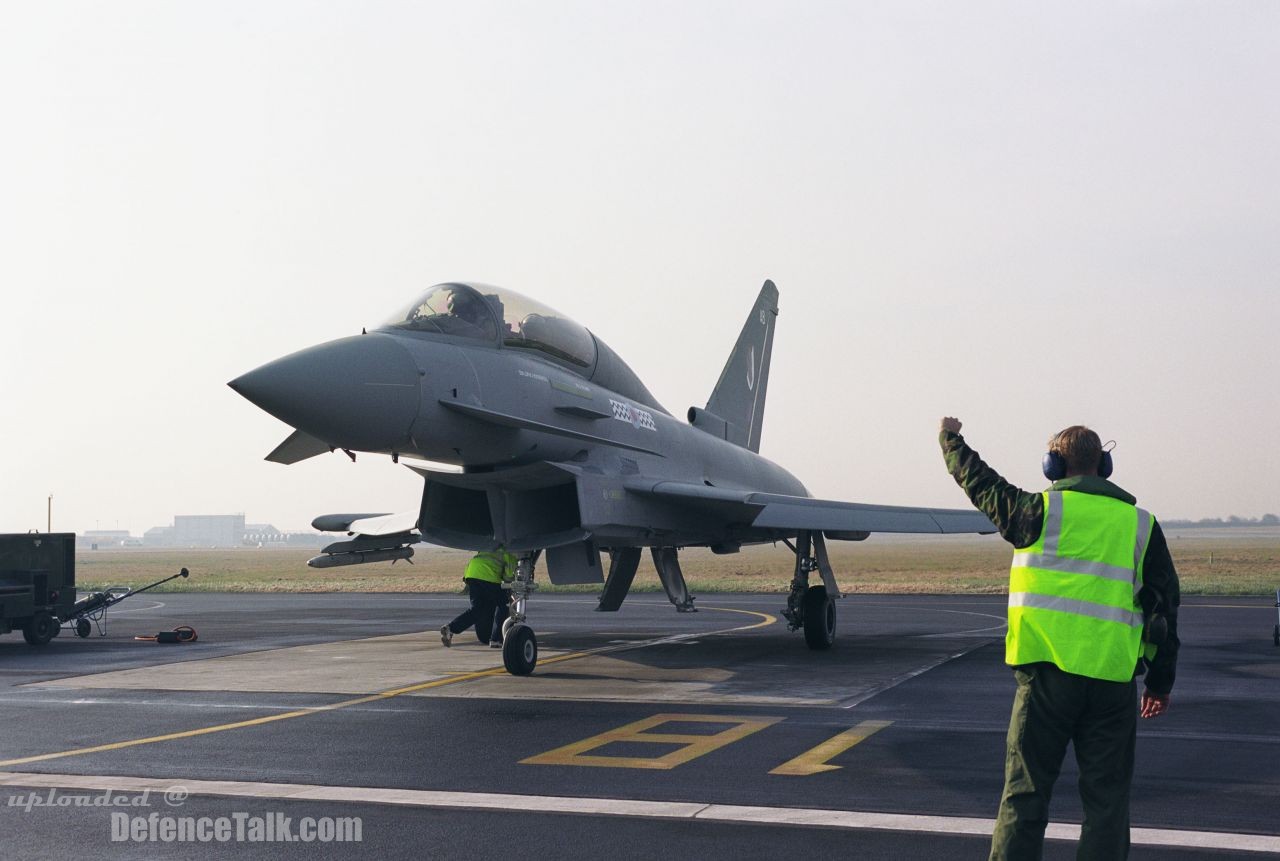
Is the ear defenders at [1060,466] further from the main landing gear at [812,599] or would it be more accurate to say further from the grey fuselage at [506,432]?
the main landing gear at [812,599]

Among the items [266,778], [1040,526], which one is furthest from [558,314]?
[1040,526]

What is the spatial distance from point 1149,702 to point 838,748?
3.48m

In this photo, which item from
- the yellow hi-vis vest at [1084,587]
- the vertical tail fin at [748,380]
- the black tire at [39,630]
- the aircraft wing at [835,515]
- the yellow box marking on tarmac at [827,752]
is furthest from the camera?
the vertical tail fin at [748,380]

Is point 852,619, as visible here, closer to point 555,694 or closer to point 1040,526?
point 555,694

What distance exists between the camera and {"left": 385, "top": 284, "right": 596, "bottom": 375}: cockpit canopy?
41.7 ft

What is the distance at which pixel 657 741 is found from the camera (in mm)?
8891

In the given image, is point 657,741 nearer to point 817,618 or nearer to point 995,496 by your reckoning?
point 995,496

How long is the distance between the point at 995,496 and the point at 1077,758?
109cm

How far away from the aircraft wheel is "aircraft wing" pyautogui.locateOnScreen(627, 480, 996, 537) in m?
0.89

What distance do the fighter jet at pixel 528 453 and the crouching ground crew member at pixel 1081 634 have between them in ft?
23.9

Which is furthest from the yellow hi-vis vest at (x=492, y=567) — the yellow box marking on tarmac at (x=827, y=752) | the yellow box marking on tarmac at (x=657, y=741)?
the yellow box marking on tarmac at (x=827, y=752)

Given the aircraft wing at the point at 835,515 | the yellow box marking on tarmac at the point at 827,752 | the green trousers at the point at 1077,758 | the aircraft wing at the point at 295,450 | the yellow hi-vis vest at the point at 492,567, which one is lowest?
the yellow box marking on tarmac at the point at 827,752

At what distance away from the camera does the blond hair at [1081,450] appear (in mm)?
5176

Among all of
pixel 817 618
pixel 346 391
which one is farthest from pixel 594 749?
pixel 817 618
